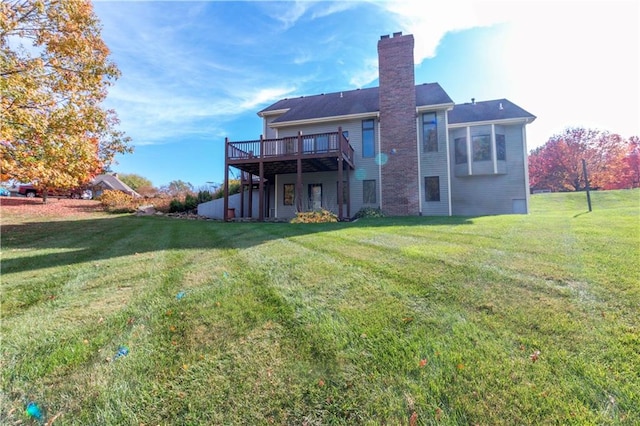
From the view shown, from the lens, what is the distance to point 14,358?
2.45 m

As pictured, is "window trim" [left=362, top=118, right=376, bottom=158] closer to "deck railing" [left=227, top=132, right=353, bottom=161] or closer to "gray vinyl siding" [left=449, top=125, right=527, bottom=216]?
"deck railing" [left=227, top=132, right=353, bottom=161]

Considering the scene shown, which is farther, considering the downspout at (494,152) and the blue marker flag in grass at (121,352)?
the downspout at (494,152)

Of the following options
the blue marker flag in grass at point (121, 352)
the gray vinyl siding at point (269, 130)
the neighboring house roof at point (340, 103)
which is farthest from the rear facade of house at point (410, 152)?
the blue marker flag in grass at point (121, 352)

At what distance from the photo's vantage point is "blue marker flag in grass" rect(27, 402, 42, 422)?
189 cm

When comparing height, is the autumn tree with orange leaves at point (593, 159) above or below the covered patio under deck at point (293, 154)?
above

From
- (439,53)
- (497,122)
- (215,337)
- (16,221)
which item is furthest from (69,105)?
(497,122)

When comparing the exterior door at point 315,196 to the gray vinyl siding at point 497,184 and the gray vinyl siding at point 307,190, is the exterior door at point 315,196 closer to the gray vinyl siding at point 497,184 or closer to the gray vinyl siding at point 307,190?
the gray vinyl siding at point 307,190

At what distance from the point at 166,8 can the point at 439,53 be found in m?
12.1

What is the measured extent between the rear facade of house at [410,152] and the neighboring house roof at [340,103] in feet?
0.39

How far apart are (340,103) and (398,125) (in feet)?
13.4

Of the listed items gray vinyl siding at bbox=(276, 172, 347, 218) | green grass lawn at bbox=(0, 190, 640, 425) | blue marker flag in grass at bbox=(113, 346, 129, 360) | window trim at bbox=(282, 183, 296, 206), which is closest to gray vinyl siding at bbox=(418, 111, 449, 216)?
gray vinyl siding at bbox=(276, 172, 347, 218)

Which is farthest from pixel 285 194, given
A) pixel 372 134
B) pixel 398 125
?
pixel 398 125

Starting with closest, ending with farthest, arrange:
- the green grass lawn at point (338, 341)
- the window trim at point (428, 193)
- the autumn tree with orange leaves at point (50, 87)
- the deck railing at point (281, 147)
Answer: the green grass lawn at point (338, 341), the autumn tree with orange leaves at point (50, 87), the deck railing at point (281, 147), the window trim at point (428, 193)

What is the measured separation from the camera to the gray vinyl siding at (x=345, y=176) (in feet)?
49.3
